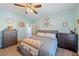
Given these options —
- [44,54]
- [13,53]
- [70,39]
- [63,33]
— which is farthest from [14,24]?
[70,39]

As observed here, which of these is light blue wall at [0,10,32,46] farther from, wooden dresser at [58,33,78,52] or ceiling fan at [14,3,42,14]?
wooden dresser at [58,33,78,52]

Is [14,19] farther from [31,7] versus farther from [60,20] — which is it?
[60,20]

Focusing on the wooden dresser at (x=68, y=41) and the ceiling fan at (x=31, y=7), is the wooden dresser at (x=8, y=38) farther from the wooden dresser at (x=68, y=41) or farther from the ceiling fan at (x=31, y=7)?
the wooden dresser at (x=68, y=41)

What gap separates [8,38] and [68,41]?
3.10 ft

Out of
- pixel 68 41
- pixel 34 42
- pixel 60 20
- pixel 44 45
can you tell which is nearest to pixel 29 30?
pixel 34 42

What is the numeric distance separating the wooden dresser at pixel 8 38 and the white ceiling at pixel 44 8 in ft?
1.09

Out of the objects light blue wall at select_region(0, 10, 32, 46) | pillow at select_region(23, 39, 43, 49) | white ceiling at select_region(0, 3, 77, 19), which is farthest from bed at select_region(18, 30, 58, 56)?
white ceiling at select_region(0, 3, 77, 19)

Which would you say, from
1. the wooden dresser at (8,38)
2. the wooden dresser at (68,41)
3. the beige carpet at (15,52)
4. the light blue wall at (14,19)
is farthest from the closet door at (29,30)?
the wooden dresser at (68,41)

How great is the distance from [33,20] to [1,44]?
0.60 m

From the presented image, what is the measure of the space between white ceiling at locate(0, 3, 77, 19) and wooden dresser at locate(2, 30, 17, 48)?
332mm

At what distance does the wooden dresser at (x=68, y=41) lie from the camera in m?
1.64

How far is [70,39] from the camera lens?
5.52 ft

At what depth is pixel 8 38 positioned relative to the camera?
1682 mm

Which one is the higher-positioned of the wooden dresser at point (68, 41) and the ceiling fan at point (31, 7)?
the ceiling fan at point (31, 7)
